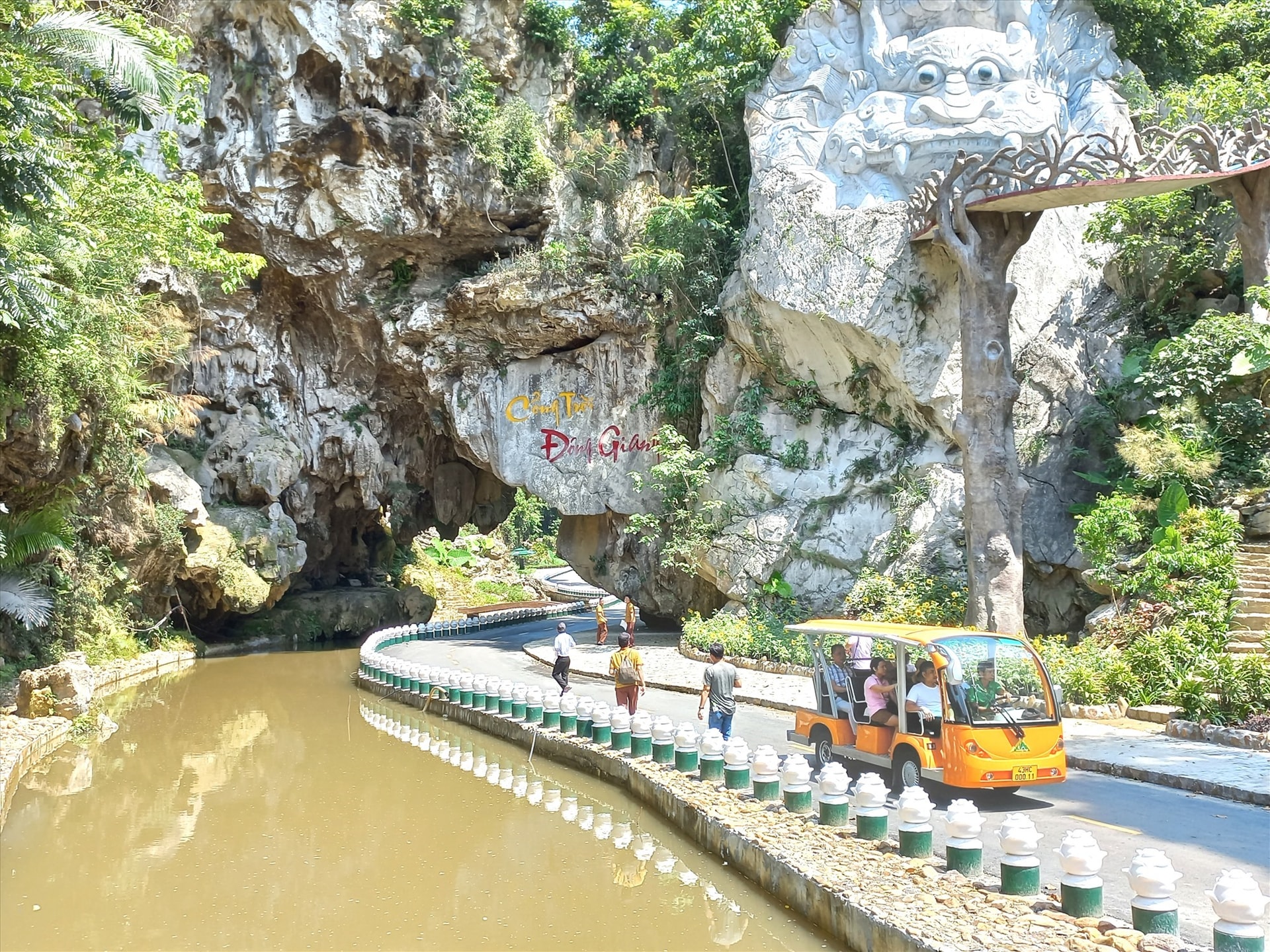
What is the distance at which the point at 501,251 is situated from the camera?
87.4 feet

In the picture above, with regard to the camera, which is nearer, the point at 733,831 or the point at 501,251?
the point at 733,831

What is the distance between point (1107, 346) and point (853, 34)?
8.34 meters

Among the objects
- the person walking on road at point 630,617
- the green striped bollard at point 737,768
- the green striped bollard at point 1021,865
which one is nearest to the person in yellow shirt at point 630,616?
the person walking on road at point 630,617

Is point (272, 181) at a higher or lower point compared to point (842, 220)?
higher

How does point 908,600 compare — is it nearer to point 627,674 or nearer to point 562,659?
point 562,659

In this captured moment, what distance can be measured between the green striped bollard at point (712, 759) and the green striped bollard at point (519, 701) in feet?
14.7

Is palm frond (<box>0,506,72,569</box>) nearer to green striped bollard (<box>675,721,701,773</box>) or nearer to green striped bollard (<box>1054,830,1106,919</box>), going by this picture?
green striped bollard (<box>675,721,701,773</box>)

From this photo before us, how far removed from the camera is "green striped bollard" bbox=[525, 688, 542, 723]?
506 inches

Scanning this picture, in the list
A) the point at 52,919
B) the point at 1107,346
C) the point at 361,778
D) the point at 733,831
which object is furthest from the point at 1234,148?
the point at 52,919

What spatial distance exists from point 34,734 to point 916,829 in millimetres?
11168

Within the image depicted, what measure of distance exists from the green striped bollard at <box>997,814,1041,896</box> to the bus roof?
2.42m

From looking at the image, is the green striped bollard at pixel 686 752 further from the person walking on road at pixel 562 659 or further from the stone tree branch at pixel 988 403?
the stone tree branch at pixel 988 403

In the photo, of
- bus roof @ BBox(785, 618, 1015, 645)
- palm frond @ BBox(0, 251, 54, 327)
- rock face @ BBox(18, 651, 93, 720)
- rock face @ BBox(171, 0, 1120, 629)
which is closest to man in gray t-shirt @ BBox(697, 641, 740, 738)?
bus roof @ BBox(785, 618, 1015, 645)

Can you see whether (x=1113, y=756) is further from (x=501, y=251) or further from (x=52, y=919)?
Answer: (x=501, y=251)
